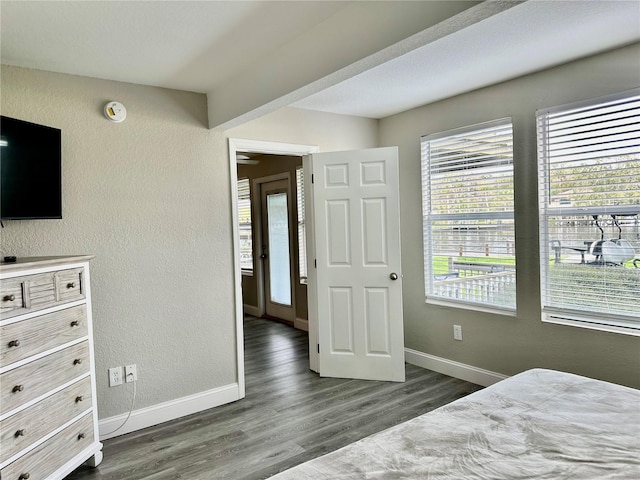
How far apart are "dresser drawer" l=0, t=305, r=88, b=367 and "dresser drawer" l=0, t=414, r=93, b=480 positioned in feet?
1.52

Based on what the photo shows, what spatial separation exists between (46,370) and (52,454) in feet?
1.40

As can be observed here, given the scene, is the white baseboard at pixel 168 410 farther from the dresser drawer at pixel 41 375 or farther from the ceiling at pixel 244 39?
the ceiling at pixel 244 39

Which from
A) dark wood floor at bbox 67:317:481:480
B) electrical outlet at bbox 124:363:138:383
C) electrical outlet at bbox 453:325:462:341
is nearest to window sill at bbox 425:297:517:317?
electrical outlet at bbox 453:325:462:341

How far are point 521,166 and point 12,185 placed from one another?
3319 mm

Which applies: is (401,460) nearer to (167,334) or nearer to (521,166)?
(167,334)

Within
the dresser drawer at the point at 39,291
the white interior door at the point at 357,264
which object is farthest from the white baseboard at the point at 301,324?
the dresser drawer at the point at 39,291

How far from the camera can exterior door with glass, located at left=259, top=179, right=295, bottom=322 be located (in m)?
5.86

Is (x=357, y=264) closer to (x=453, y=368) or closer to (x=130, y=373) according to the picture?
(x=453, y=368)

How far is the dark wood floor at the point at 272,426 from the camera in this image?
2.42 m

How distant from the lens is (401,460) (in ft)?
4.33

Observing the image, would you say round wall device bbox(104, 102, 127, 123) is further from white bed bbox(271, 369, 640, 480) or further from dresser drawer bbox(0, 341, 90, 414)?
white bed bbox(271, 369, 640, 480)

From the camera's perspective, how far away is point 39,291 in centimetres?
206

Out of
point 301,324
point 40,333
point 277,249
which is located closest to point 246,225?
point 277,249

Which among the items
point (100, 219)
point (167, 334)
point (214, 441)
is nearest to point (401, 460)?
point (214, 441)
